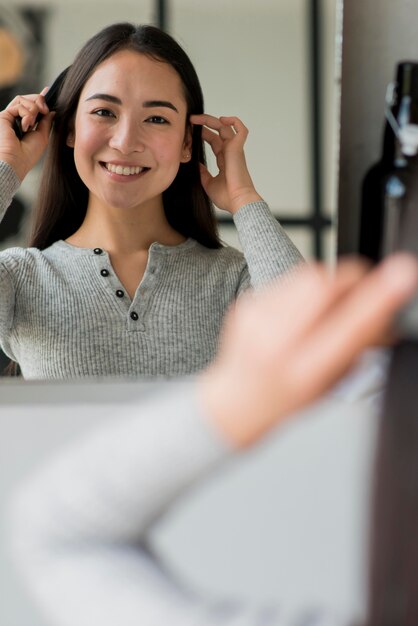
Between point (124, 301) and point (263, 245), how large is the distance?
12 cm

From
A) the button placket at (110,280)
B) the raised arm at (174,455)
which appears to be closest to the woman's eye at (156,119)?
the button placket at (110,280)

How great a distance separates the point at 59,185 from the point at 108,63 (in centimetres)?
10

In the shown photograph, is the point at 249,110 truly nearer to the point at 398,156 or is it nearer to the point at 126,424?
the point at 398,156

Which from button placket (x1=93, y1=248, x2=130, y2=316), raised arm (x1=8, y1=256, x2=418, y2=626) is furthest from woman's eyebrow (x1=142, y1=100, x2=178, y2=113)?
raised arm (x1=8, y1=256, x2=418, y2=626)

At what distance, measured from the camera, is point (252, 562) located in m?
0.55

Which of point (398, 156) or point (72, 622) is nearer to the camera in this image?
point (72, 622)

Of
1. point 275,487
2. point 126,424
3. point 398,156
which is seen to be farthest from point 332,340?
point 398,156

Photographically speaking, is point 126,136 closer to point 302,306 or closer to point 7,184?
point 7,184

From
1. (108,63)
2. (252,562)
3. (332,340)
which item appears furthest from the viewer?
(108,63)

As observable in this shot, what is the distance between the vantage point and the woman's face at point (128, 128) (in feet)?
2.15

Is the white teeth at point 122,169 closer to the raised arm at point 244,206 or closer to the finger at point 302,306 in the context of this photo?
the raised arm at point 244,206

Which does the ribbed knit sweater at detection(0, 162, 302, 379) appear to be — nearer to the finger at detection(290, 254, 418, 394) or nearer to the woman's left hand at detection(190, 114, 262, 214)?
the woman's left hand at detection(190, 114, 262, 214)

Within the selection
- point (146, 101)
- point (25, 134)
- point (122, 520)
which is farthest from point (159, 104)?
point (122, 520)

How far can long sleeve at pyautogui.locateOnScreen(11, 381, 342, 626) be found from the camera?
0.80 ft
